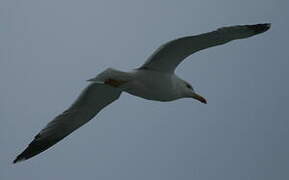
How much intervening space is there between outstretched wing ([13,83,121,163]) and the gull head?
899 mm

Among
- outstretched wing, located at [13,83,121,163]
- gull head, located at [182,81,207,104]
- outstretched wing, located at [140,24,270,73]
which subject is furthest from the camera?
outstretched wing, located at [13,83,121,163]

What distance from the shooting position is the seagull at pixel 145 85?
8.17 metres

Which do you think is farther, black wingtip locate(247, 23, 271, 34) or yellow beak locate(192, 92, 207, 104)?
yellow beak locate(192, 92, 207, 104)

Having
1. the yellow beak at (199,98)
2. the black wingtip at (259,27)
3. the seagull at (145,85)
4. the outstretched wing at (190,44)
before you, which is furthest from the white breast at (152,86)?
the black wingtip at (259,27)

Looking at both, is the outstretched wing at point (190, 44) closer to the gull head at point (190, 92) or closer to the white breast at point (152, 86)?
the white breast at point (152, 86)

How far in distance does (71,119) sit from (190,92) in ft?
5.60

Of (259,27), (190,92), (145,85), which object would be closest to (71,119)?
(145,85)

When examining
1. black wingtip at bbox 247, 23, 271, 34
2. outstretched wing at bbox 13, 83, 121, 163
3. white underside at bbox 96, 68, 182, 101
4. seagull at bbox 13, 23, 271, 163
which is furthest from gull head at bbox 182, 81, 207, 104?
black wingtip at bbox 247, 23, 271, 34

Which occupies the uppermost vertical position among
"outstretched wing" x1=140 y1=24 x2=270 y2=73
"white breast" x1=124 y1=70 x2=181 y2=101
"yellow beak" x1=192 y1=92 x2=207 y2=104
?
"outstretched wing" x1=140 y1=24 x2=270 y2=73

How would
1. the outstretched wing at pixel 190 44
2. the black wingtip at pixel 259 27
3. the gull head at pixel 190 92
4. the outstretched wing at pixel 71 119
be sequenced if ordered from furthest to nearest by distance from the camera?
the outstretched wing at pixel 71 119 → the gull head at pixel 190 92 → the black wingtip at pixel 259 27 → the outstretched wing at pixel 190 44

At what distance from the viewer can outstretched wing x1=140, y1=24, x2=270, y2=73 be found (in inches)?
320

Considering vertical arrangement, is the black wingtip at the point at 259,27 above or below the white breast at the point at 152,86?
above

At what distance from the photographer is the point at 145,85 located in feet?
27.5

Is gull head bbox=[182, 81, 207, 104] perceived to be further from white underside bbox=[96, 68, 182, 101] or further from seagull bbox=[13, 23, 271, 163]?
white underside bbox=[96, 68, 182, 101]
